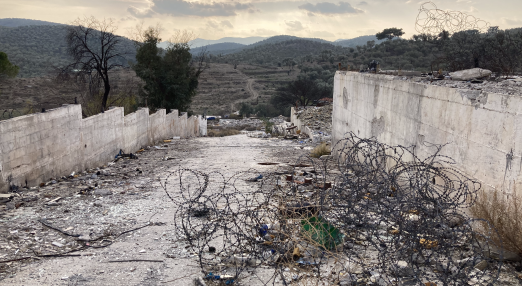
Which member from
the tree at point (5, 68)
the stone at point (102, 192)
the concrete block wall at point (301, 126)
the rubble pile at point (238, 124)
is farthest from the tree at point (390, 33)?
the stone at point (102, 192)

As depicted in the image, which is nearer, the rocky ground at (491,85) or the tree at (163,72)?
the rocky ground at (491,85)

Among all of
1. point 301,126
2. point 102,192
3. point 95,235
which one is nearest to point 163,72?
point 301,126

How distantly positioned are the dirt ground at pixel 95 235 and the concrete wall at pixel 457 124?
11.4 ft

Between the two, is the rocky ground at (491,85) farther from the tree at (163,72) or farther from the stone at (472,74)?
the tree at (163,72)

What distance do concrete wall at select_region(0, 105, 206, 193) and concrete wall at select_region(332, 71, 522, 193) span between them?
25.5 feet

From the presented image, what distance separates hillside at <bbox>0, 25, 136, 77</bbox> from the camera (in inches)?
1722

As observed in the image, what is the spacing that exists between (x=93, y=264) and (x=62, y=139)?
17.7ft

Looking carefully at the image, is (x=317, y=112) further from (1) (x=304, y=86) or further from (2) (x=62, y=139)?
(2) (x=62, y=139)

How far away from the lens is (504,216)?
428 centimetres

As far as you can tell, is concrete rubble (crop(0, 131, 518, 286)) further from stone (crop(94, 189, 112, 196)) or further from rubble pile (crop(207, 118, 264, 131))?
rubble pile (crop(207, 118, 264, 131))

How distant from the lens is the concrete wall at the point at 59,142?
725cm

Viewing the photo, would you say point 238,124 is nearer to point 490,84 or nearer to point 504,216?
point 490,84

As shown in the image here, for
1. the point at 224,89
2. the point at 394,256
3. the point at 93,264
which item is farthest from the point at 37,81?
the point at 394,256

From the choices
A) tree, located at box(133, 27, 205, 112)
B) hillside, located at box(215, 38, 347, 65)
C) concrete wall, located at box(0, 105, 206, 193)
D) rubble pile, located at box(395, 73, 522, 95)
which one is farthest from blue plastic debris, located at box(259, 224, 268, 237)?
hillside, located at box(215, 38, 347, 65)
